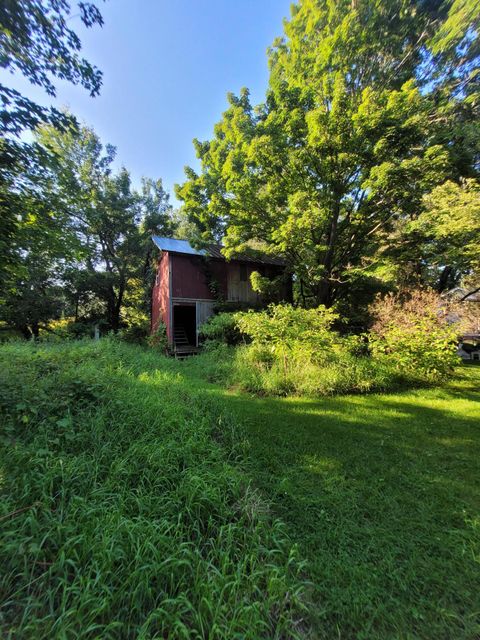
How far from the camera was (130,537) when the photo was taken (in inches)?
70.9

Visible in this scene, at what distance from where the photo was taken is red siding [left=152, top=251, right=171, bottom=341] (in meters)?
12.9

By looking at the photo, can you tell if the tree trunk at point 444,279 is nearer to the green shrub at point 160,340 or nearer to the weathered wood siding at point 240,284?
the weathered wood siding at point 240,284

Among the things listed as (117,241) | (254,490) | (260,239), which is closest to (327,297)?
(260,239)

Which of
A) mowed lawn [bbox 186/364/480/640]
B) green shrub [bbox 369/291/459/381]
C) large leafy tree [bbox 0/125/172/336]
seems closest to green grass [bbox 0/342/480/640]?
mowed lawn [bbox 186/364/480/640]

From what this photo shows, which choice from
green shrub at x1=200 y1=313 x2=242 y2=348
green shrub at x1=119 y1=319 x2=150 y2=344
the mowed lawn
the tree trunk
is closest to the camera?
the mowed lawn

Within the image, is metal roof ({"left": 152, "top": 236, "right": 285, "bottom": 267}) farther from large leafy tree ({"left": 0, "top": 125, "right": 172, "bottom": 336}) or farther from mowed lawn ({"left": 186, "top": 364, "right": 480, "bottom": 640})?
mowed lawn ({"left": 186, "top": 364, "right": 480, "bottom": 640})

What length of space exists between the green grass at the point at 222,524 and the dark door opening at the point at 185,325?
10694mm

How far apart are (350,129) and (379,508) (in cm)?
1047

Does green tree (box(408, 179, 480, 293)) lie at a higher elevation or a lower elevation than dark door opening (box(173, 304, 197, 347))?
higher

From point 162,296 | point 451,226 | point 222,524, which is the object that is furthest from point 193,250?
point 222,524

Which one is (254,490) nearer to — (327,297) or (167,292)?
(327,297)

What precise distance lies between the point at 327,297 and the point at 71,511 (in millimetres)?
11557

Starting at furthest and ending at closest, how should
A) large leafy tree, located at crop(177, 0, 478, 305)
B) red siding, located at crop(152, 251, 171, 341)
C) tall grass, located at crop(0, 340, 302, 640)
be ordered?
1. red siding, located at crop(152, 251, 171, 341)
2. large leafy tree, located at crop(177, 0, 478, 305)
3. tall grass, located at crop(0, 340, 302, 640)

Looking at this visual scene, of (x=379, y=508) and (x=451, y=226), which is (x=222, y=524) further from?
(x=451, y=226)
